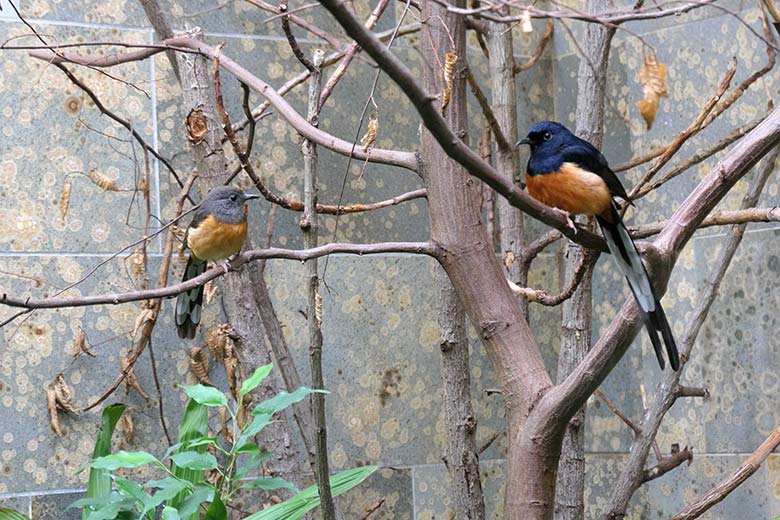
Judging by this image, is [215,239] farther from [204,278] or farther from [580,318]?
[580,318]

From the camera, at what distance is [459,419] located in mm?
2279

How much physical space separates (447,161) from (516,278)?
2.49ft

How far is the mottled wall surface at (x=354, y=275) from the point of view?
275cm

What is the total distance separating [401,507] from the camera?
314cm

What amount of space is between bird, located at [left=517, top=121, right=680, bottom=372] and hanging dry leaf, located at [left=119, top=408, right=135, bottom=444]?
4.57ft

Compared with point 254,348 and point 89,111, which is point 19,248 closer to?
point 89,111

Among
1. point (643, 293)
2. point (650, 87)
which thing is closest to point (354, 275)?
point (643, 293)

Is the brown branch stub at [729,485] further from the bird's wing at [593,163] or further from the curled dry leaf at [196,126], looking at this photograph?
the curled dry leaf at [196,126]

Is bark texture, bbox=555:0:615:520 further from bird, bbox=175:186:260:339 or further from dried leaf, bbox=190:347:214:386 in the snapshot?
dried leaf, bbox=190:347:214:386

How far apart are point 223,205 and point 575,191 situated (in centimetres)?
93

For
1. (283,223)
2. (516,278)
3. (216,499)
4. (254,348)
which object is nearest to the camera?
(216,499)

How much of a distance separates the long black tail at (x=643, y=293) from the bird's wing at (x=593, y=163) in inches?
7.0

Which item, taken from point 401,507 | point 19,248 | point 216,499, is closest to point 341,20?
point 216,499

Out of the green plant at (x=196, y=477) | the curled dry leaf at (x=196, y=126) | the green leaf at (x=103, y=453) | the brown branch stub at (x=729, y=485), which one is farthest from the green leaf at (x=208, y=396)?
the brown branch stub at (x=729, y=485)
